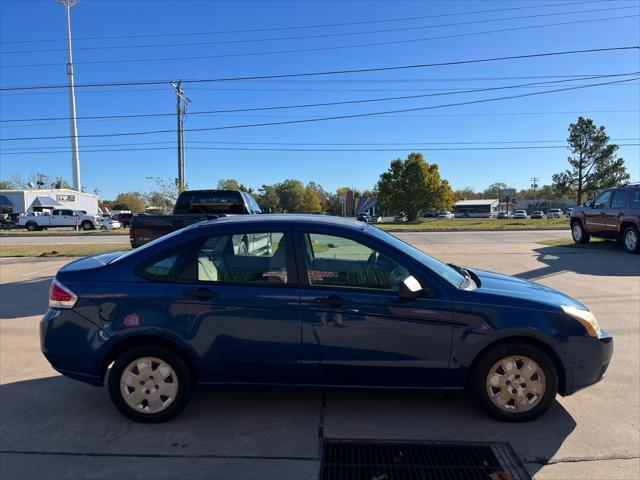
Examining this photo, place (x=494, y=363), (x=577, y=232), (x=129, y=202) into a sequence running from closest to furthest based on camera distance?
(x=494, y=363) → (x=577, y=232) → (x=129, y=202)

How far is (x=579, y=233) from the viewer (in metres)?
15.4

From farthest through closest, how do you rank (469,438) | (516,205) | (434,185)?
(516,205)
(434,185)
(469,438)

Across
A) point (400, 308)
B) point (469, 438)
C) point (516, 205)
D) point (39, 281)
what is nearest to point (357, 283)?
point (400, 308)

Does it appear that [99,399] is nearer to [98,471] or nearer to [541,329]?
[98,471]

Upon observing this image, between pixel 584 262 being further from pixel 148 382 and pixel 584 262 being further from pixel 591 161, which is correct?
pixel 591 161

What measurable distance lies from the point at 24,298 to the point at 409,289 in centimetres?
769

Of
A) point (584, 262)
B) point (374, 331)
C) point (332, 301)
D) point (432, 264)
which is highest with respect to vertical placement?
point (432, 264)

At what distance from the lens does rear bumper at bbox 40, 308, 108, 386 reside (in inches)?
133

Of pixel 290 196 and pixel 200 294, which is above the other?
pixel 290 196

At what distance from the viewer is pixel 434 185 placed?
59.0 metres

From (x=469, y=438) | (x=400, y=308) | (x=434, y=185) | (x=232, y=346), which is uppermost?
(x=434, y=185)

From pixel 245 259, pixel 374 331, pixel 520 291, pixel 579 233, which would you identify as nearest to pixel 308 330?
pixel 374 331

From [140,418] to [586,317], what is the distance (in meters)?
3.58

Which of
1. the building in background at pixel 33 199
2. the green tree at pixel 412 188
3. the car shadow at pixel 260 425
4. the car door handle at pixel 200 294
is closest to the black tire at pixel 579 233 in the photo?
the car shadow at pixel 260 425
